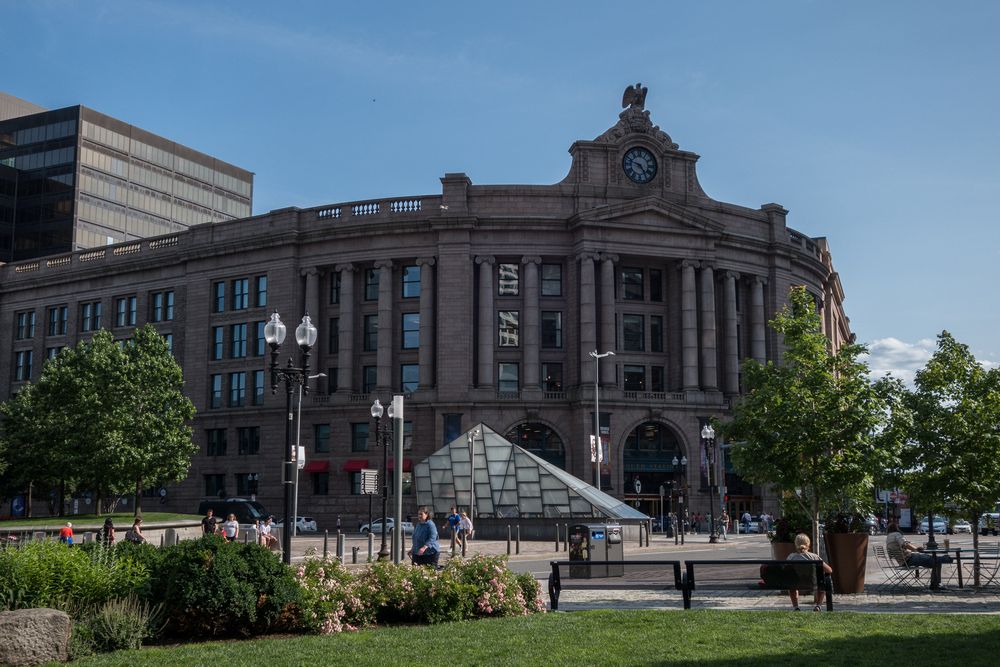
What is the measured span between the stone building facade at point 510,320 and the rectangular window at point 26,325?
20.4 meters

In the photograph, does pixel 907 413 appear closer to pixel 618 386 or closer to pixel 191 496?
pixel 618 386

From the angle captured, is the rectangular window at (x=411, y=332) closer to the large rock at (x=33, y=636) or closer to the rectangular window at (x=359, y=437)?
the rectangular window at (x=359, y=437)

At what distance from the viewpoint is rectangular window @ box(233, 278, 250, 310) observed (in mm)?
77312

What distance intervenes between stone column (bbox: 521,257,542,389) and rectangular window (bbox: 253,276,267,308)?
20259mm

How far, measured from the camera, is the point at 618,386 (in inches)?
2776

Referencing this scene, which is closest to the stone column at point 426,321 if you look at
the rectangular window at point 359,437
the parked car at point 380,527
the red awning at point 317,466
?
the rectangular window at point 359,437

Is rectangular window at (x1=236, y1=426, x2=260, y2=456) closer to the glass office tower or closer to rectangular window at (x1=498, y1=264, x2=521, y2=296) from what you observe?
rectangular window at (x1=498, y1=264, x2=521, y2=296)

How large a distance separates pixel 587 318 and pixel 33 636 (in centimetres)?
5894

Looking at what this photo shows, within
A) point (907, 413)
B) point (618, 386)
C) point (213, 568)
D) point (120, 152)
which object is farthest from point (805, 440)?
point (120, 152)

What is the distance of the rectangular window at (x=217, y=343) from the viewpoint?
78562 mm

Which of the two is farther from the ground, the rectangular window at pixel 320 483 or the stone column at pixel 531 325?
the stone column at pixel 531 325

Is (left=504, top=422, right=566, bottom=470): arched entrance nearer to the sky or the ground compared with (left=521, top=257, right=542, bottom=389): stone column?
nearer to the ground

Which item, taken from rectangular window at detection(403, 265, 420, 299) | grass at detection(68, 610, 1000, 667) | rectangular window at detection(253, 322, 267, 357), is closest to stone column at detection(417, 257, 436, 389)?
rectangular window at detection(403, 265, 420, 299)

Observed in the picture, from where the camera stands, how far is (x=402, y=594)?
15781 millimetres
